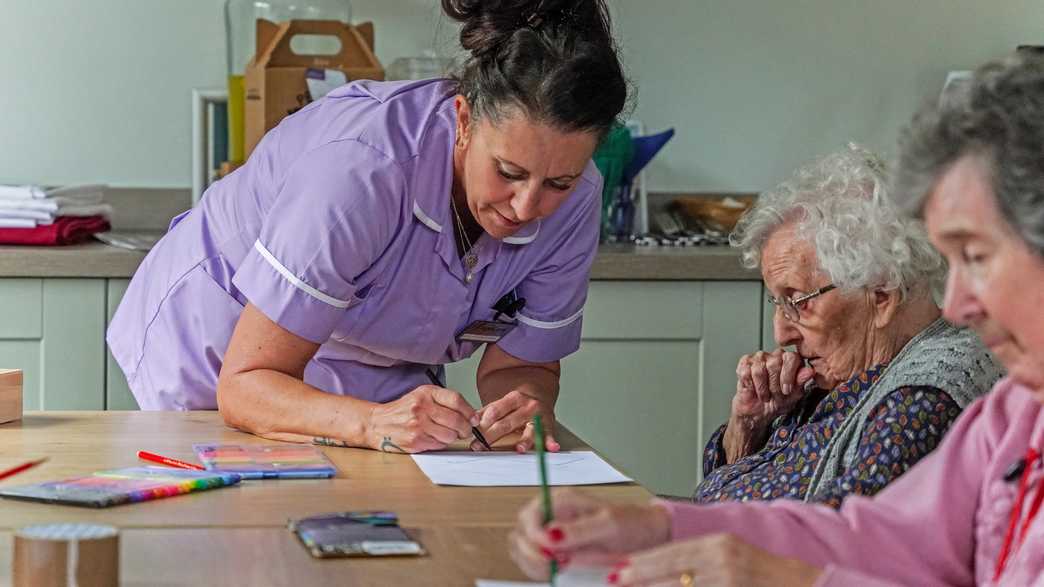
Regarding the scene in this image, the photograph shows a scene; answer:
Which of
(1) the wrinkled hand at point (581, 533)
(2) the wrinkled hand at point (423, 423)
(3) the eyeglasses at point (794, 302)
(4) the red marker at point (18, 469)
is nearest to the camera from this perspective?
(1) the wrinkled hand at point (581, 533)

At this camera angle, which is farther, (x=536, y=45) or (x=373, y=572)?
(x=536, y=45)

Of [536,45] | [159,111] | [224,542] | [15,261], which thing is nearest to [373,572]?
[224,542]

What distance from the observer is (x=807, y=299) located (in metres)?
2.07

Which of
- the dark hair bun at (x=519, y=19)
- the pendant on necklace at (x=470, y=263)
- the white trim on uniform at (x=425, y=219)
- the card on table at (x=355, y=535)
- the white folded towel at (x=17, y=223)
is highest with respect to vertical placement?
the dark hair bun at (x=519, y=19)

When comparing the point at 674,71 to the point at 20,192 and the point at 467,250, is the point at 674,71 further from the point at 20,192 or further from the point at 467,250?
the point at 467,250

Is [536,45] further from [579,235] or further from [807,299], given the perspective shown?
[807,299]

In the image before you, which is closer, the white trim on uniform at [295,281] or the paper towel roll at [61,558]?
the paper towel roll at [61,558]

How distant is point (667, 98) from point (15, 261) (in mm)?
1726

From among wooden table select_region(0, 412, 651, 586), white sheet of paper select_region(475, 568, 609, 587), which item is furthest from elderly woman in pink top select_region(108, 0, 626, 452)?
white sheet of paper select_region(475, 568, 609, 587)

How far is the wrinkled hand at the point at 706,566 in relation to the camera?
1.15 metres

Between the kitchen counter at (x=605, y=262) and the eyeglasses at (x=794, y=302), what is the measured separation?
3.45 ft

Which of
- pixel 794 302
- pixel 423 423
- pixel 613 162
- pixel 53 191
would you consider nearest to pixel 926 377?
pixel 794 302

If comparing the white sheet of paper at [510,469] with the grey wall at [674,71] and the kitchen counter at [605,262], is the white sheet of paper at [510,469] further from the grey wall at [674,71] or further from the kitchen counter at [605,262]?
the grey wall at [674,71]

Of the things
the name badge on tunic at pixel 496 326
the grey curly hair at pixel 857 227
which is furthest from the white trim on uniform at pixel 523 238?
the grey curly hair at pixel 857 227
